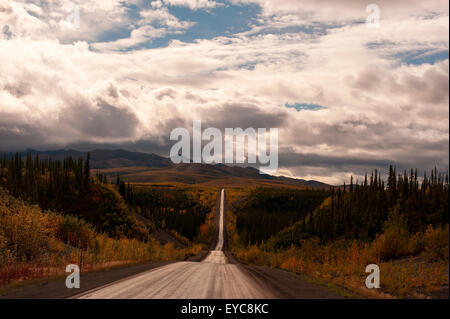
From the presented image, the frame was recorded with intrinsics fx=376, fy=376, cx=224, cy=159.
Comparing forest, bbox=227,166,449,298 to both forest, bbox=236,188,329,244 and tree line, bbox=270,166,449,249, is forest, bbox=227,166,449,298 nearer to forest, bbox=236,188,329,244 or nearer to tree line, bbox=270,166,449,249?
tree line, bbox=270,166,449,249

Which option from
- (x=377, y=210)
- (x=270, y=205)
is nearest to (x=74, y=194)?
(x=377, y=210)

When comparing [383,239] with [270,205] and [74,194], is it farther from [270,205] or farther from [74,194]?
[270,205]

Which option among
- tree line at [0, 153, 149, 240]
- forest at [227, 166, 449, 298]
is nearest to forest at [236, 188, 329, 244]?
tree line at [0, 153, 149, 240]

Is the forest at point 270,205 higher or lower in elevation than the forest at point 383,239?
lower

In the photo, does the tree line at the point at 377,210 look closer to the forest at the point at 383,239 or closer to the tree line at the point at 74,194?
the forest at the point at 383,239

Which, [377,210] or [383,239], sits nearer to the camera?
[383,239]

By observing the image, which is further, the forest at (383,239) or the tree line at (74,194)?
the tree line at (74,194)

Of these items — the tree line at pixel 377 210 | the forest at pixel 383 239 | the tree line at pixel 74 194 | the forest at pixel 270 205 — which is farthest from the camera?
the forest at pixel 270 205

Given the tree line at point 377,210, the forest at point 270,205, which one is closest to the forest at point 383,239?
the tree line at point 377,210

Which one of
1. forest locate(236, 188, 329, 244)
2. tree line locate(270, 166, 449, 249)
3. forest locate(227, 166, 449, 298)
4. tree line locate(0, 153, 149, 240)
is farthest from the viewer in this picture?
forest locate(236, 188, 329, 244)

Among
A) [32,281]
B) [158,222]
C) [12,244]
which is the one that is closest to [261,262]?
[12,244]
